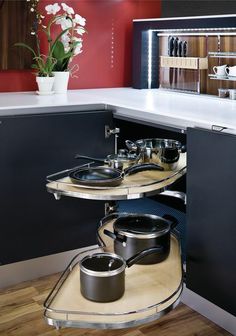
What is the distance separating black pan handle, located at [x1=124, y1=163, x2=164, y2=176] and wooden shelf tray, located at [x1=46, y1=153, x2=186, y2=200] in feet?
0.08

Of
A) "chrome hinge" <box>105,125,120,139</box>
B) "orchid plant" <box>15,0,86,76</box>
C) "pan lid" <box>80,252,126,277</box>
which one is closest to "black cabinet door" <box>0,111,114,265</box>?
"chrome hinge" <box>105,125,120,139</box>

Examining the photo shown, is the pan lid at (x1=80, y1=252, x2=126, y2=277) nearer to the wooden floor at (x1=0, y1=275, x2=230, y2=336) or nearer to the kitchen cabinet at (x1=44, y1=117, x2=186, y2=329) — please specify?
the kitchen cabinet at (x1=44, y1=117, x2=186, y2=329)

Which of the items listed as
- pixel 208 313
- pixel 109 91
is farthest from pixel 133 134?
pixel 208 313

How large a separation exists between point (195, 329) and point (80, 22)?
1.79 metres

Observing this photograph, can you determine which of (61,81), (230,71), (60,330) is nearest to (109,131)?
(61,81)

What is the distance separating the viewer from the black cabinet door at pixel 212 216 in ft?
6.51

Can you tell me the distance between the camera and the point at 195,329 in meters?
2.30

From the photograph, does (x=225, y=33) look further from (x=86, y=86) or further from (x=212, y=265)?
(x=212, y=265)

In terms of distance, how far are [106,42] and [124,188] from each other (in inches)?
62.7

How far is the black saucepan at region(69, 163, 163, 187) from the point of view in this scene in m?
2.12


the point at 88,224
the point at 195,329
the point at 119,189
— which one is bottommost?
the point at 195,329

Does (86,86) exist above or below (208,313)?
above

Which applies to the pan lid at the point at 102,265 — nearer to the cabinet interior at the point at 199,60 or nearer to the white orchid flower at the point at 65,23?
the cabinet interior at the point at 199,60

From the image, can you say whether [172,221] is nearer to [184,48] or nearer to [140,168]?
[140,168]
